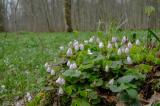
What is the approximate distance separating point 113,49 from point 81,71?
0.46 metres

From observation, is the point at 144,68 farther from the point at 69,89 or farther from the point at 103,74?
the point at 69,89

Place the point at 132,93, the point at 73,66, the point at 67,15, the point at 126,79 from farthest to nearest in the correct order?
1. the point at 67,15
2. the point at 73,66
3. the point at 126,79
4. the point at 132,93

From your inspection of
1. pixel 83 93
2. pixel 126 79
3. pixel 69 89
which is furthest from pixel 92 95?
pixel 126 79

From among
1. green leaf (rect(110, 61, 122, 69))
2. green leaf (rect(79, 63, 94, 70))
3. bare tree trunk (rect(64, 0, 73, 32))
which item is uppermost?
green leaf (rect(110, 61, 122, 69))

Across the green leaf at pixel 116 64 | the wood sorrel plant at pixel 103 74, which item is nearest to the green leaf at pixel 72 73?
the wood sorrel plant at pixel 103 74

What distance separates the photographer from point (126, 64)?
347cm

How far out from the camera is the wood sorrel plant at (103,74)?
10.2ft

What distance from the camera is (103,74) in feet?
11.3

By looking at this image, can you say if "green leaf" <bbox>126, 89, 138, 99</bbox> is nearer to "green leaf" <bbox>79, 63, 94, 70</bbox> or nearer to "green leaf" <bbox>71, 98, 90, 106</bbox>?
"green leaf" <bbox>71, 98, 90, 106</bbox>

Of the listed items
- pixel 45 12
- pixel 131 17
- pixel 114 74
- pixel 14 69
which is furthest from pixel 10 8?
pixel 114 74

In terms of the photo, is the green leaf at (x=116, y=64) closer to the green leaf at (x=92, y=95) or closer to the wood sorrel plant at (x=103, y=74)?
the wood sorrel plant at (x=103, y=74)

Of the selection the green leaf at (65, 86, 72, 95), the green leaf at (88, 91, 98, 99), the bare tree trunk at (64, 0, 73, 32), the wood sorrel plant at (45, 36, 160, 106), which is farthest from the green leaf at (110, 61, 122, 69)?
the bare tree trunk at (64, 0, 73, 32)

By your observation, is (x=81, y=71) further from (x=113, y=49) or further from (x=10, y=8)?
(x=10, y=8)

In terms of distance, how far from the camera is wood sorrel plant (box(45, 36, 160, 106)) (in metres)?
3.12
